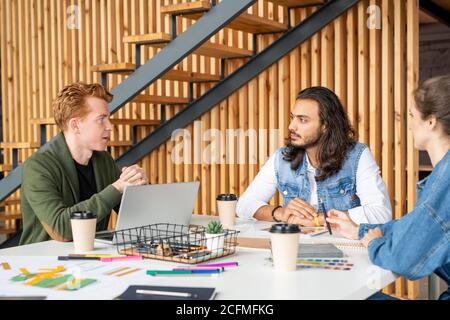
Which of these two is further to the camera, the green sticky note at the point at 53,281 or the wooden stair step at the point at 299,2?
the wooden stair step at the point at 299,2

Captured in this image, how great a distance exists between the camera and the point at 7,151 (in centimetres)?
631

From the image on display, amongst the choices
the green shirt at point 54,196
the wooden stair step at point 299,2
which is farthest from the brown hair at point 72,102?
the wooden stair step at point 299,2

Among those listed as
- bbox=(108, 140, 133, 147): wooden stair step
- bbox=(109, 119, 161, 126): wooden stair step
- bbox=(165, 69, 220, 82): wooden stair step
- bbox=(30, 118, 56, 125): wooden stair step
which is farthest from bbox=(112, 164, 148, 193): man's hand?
bbox=(108, 140, 133, 147): wooden stair step

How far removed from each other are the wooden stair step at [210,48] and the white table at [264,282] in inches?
88.7

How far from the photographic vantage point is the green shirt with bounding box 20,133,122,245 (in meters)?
2.31

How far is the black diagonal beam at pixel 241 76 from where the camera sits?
4348mm

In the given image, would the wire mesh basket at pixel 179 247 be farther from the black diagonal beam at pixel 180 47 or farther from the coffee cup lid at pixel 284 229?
the black diagonal beam at pixel 180 47

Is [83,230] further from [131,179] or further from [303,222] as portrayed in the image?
[303,222]

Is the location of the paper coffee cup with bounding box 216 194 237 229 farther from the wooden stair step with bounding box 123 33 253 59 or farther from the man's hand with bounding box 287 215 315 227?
the wooden stair step with bounding box 123 33 253 59

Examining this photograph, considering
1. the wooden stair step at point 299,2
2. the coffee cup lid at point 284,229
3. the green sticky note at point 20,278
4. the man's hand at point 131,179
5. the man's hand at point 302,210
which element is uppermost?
the wooden stair step at point 299,2

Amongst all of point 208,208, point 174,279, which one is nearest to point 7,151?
point 208,208

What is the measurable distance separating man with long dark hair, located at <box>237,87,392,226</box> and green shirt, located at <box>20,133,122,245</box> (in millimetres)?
720

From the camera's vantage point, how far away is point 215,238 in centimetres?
187
